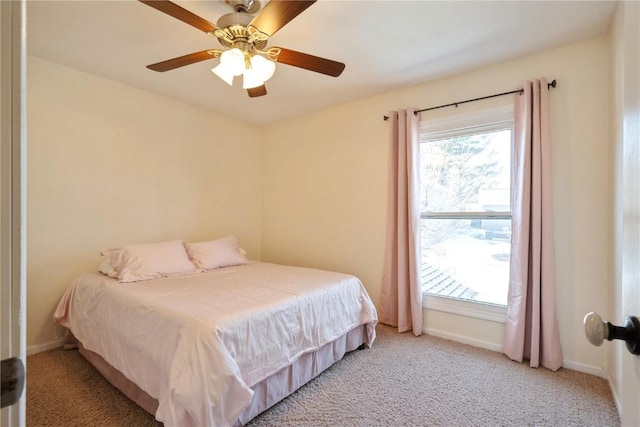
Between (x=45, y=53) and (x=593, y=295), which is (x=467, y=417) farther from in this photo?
(x=45, y=53)

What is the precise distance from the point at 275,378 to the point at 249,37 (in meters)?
2.07

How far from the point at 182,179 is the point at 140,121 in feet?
2.35

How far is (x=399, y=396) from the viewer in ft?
6.34

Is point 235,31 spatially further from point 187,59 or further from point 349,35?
point 349,35

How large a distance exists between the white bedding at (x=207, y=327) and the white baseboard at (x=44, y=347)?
13.4 inches

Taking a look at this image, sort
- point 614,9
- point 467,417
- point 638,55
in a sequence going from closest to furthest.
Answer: point 638,55 < point 467,417 < point 614,9

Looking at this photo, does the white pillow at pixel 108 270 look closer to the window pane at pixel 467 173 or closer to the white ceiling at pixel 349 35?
the white ceiling at pixel 349 35

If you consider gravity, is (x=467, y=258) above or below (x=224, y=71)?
below

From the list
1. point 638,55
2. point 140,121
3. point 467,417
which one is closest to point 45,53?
point 140,121

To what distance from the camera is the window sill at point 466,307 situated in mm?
2553

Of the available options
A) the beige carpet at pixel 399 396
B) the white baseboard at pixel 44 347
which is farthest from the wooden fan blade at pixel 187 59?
the white baseboard at pixel 44 347

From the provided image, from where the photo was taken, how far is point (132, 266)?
8.05 feet

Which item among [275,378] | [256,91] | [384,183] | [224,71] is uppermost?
[256,91]

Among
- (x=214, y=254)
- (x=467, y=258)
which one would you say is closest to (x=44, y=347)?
(x=214, y=254)
